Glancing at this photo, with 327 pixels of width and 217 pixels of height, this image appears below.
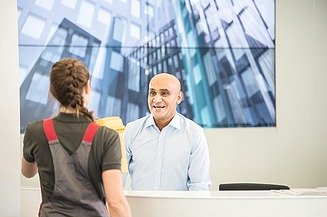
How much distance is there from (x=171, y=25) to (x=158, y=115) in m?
1.66

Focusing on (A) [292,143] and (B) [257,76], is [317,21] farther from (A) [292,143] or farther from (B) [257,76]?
(A) [292,143]

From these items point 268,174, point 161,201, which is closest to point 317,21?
point 268,174

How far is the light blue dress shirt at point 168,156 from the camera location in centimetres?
258

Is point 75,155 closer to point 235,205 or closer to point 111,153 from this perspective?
point 111,153

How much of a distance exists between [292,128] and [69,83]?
3.17 metres

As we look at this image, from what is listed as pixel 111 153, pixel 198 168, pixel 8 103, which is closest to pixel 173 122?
pixel 198 168

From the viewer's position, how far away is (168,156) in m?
2.67

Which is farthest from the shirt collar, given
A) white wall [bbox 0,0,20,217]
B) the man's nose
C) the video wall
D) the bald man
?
the video wall

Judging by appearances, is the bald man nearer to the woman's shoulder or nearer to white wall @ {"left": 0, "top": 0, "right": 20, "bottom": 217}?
white wall @ {"left": 0, "top": 0, "right": 20, "bottom": 217}

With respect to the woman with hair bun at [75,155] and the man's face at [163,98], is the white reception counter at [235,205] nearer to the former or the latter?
the woman with hair bun at [75,155]

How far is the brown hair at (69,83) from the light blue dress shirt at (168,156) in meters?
1.02

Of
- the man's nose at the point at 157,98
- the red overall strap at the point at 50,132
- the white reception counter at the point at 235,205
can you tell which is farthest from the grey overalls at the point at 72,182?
the man's nose at the point at 157,98

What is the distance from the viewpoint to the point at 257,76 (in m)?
4.33

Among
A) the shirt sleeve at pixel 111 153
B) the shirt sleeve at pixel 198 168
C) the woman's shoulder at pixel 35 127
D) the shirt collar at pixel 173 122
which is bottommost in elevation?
the shirt sleeve at pixel 198 168
